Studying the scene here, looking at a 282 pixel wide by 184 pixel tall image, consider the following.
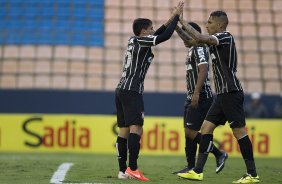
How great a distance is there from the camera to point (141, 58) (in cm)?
856

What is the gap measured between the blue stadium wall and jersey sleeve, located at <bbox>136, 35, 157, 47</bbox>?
8.75 m

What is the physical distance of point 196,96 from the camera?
9125 millimetres

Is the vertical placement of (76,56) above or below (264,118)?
above

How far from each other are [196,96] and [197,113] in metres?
0.41

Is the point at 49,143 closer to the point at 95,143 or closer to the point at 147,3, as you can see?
the point at 95,143

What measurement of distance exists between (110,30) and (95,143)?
4.57 m

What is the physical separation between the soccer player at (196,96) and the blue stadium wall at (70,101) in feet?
25.0

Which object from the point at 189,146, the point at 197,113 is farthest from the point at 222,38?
the point at 189,146

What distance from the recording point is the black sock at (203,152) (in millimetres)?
8344

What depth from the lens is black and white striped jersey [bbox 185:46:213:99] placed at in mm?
9203

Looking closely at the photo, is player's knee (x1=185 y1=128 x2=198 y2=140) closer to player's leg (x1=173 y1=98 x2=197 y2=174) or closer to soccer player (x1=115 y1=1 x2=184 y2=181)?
player's leg (x1=173 y1=98 x2=197 y2=174)

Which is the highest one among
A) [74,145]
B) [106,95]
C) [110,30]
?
[110,30]

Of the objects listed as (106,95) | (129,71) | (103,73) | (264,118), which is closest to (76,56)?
(103,73)

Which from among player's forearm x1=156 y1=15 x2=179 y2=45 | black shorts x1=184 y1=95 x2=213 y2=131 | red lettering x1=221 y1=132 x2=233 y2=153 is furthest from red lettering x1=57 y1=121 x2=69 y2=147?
player's forearm x1=156 y1=15 x2=179 y2=45
